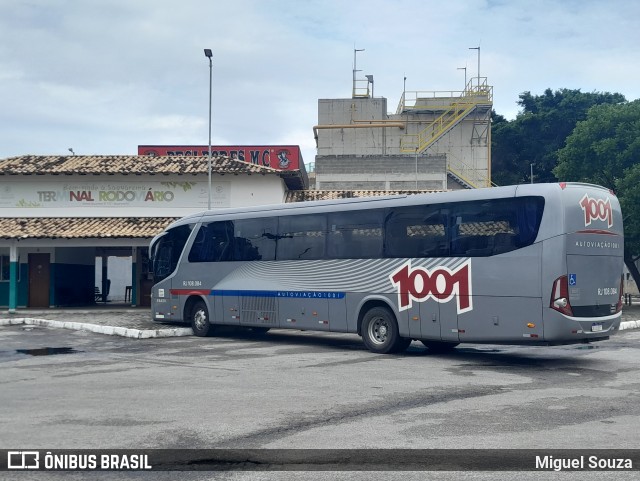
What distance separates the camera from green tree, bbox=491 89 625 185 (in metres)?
71.4

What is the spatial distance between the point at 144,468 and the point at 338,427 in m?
2.46

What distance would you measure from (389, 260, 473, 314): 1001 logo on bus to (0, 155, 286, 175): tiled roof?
15.7 meters

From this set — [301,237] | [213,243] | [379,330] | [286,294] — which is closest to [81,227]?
[213,243]

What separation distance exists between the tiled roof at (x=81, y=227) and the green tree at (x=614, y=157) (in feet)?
71.1

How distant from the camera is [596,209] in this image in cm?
1454

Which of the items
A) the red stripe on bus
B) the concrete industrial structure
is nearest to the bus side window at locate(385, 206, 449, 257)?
the red stripe on bus

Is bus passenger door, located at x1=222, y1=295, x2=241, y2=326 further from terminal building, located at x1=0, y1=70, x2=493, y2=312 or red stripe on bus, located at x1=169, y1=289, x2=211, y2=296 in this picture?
terminal building, located at x1=0, y1=70, x2=493, y2=312

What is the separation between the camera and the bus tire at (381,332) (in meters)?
16.6

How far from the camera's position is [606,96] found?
7269 centimetres

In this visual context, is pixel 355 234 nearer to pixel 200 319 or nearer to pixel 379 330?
pixel 379 330

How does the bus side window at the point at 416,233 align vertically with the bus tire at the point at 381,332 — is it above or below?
above

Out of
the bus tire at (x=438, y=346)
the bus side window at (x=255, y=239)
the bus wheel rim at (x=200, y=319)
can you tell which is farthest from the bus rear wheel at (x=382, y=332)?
the bus wheel rim at (x=200, y=319)

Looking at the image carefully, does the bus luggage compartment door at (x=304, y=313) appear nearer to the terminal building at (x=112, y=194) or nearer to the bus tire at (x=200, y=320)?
the bus tire at (x=200, y=320)

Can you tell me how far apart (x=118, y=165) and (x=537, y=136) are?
162 feet
